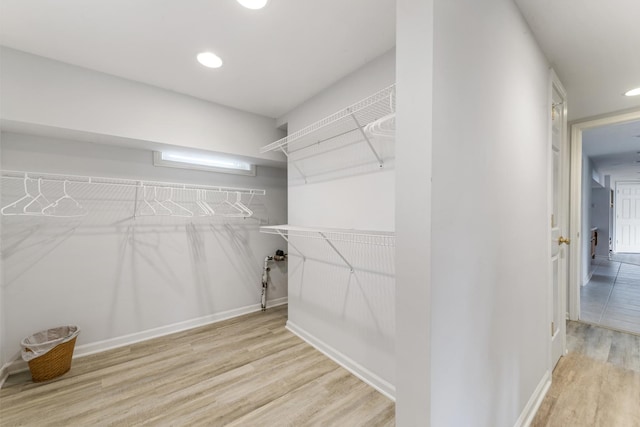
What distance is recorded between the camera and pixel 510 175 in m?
1.35

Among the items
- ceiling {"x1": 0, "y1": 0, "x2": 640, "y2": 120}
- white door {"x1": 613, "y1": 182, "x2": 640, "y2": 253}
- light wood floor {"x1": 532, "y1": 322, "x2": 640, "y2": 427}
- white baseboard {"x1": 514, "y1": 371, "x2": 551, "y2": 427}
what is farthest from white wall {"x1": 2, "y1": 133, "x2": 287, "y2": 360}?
white door {"x1": 613, "y1": 182, "x2": 640, "y2": 253}

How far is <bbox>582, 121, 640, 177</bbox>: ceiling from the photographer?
10.5ft

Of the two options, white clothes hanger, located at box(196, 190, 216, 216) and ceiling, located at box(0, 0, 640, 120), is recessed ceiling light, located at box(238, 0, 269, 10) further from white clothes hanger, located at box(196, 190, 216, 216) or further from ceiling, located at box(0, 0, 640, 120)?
white clothes hanger, located at box(196, 190, 216, 216)

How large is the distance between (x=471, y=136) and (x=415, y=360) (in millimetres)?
889

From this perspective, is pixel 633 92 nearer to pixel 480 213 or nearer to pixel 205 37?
pixel 480 213

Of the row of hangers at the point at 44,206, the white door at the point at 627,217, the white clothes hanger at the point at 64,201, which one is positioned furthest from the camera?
the white door at the point at 627,217

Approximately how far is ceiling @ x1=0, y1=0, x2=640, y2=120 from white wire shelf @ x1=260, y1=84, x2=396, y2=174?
390mm

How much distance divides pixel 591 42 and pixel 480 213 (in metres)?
1.59

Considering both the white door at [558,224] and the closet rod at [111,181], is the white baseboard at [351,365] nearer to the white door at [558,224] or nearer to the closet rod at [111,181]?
the white door at [558,224]

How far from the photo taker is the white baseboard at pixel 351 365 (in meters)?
1.80

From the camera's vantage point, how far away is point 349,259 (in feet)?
6.82

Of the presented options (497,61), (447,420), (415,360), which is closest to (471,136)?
(497,61)

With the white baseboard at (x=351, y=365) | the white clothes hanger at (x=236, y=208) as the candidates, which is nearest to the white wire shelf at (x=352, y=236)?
the white baseboard at (x=351, y=365)

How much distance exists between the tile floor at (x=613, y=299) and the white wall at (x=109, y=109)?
450 cm
